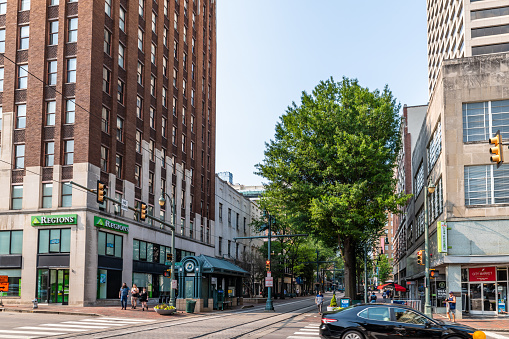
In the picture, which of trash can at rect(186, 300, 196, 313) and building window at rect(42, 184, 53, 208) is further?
building window at rect(42, 184, 53, 208)

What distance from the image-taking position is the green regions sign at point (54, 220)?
127 ft

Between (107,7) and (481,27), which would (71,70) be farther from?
(481,27)

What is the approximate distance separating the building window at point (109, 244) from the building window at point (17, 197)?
6.63 metres

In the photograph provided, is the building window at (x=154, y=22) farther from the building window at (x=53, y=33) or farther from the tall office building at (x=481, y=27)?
the tall office building at (x=481, y=27)

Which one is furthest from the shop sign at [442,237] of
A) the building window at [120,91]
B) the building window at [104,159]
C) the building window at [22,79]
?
the building window at [22,79]

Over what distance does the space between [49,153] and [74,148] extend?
2.29m

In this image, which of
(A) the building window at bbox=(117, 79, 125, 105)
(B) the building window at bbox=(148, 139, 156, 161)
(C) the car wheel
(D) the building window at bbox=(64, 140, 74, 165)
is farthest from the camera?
(B) the building window at bbox=(148, 139, 156, 161)

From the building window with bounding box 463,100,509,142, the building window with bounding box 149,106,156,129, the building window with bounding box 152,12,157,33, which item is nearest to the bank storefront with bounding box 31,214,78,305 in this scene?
the building window with bounding box 149,106,156,129

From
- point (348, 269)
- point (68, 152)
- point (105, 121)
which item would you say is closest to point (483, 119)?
point (348, 269)

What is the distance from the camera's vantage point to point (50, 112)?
41219 millimetres

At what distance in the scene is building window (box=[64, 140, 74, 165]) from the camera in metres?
40.3

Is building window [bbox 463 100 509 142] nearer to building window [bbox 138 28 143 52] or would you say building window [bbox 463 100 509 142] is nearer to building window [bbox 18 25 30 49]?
building window [bbox 138 28 143 52]

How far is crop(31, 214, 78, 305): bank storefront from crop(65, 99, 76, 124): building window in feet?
24.1

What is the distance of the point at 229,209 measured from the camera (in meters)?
77.7
